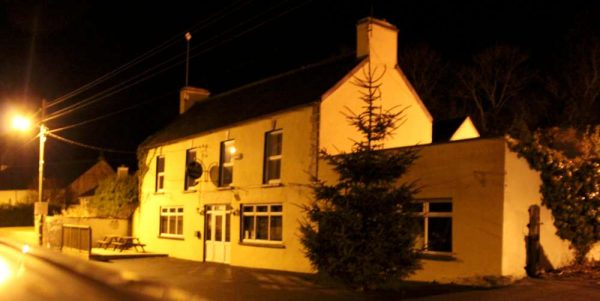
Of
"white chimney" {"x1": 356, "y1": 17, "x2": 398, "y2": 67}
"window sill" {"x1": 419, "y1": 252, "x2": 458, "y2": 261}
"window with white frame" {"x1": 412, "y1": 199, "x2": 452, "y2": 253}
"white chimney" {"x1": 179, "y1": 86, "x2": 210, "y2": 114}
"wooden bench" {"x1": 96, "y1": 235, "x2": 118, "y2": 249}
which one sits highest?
"white chimney" {"x1": 356, "y1": 17, "x2": 398, "y2": 67}

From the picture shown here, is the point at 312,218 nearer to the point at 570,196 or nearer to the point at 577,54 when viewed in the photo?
the point at 570,196

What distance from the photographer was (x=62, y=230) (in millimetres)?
27141

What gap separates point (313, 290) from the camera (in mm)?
14172

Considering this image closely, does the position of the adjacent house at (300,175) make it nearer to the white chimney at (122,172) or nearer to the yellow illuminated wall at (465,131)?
the yellow illuminated wall at (465,131)

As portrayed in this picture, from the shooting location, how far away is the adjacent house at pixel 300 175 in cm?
1445

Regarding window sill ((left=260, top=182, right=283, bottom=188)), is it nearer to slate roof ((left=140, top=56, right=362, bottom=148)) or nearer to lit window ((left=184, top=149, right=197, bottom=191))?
slate roof ((left=140, top=56, right=362, bottom=148))

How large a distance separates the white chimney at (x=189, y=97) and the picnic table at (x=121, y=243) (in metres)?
6.51

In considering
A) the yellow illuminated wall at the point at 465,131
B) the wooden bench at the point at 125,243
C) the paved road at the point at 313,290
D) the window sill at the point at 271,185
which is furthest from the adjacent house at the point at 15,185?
the paved road at the point at 313,290

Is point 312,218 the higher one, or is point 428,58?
point 428,58

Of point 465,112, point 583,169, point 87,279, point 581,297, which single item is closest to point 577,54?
point 465,112

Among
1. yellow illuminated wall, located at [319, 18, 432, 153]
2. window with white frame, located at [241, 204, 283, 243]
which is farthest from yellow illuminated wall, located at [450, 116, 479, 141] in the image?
window with white frame, located at [241, 204, 283, 243]

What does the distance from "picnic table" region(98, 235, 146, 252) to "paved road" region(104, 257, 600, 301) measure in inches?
331

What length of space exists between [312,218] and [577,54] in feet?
78.6

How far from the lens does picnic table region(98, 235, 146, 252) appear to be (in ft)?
86.6
